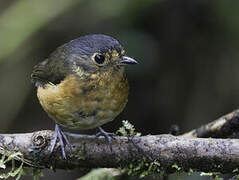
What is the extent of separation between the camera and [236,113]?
3322mm

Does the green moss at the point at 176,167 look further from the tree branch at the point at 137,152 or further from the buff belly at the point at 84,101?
the buff belly at the point at 84,101

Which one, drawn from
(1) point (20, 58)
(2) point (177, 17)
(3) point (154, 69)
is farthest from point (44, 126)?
(2) point (177, 17)

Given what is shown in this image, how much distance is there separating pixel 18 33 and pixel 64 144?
3167 millimetres

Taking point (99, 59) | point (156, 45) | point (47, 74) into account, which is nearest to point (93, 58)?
point (99, 59)

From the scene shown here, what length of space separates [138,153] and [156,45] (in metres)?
3.42

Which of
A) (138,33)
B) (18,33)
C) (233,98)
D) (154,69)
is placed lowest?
(233,98)

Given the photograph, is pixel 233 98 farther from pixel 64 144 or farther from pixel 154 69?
pixel 64 144

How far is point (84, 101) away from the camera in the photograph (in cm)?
328

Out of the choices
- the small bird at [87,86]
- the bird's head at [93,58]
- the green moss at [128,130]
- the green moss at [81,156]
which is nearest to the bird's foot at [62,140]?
the small bird at [87,86]

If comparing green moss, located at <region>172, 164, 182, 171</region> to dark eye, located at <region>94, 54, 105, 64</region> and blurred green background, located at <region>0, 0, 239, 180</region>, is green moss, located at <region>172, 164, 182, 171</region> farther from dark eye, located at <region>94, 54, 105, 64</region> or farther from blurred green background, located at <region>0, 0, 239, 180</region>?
blurred green background, located at <region>0, 0, 239, 180</region>

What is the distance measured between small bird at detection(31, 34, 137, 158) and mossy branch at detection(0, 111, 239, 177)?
15 centimetres

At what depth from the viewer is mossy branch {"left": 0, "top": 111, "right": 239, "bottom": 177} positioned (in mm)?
2867

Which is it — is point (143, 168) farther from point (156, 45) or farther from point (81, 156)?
point (156, 45)

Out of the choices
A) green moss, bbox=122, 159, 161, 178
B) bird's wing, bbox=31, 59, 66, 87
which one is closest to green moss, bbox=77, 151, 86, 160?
green moss, bbox=122, 159, 161, 178
